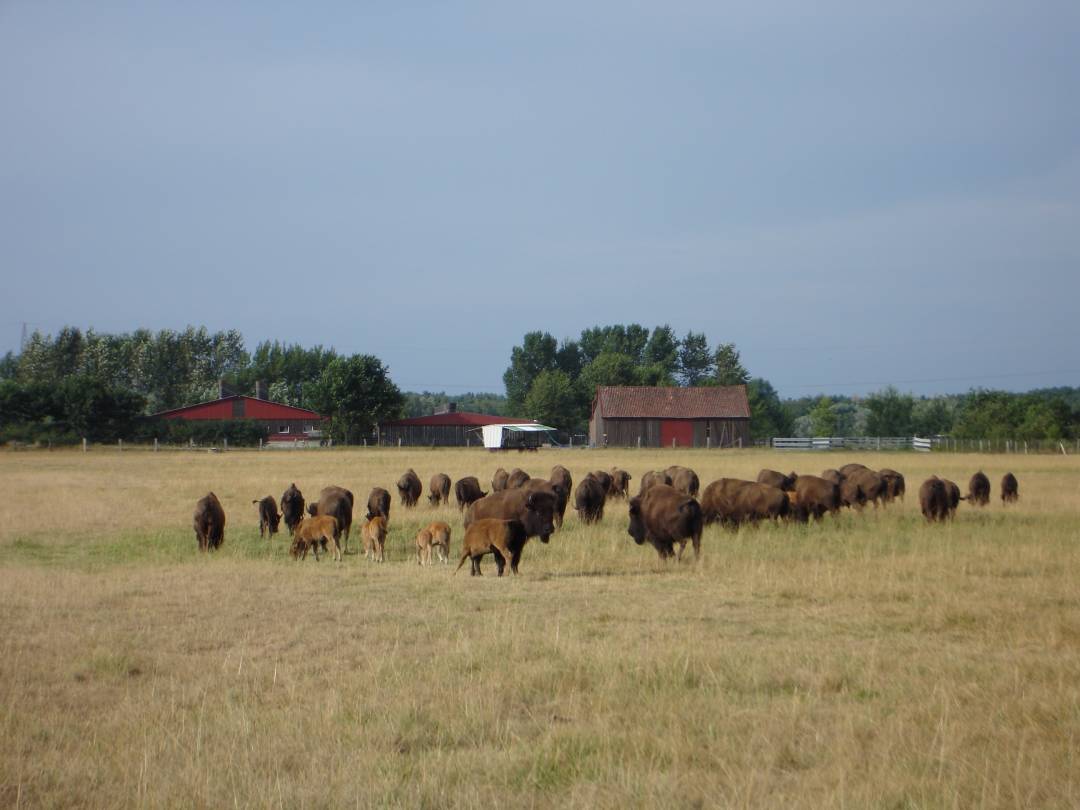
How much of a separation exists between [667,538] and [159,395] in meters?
113

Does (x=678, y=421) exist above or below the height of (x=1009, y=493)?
above

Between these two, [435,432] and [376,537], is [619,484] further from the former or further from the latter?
[435,432]

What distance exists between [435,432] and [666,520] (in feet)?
272

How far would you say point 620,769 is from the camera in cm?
610

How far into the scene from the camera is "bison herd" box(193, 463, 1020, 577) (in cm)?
1606

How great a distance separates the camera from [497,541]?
14.5 metres

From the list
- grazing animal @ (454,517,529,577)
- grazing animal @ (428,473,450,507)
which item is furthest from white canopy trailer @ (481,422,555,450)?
grazing animal @ (454,517,529,577)

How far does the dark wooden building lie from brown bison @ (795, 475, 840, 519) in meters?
70.9

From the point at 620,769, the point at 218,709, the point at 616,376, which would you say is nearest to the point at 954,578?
the point at 620,769

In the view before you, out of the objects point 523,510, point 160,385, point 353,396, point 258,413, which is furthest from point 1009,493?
point 160,385

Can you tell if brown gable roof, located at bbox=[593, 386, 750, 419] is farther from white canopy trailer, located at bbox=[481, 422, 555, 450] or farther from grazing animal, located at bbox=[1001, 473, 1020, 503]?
grazing animal, located at bbox=[1001, 473, 1020, 503]

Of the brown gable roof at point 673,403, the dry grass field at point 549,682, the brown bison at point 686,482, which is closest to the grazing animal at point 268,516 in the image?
Result: the dry grass field at point 549,682

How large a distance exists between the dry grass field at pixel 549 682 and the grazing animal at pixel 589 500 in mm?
5750

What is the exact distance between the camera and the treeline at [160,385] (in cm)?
7362
